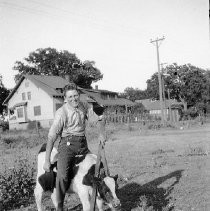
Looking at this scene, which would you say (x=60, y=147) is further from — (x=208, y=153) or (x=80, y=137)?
(x=208, y=153)

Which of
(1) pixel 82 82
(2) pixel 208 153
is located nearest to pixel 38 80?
(1) pixel 82 82

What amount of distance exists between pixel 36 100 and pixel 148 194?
154 ft

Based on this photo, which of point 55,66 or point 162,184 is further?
point 55,66

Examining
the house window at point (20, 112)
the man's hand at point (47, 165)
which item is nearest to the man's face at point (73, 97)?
the man's hand at point (47, 165)

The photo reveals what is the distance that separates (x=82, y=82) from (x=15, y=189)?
77.0 meters

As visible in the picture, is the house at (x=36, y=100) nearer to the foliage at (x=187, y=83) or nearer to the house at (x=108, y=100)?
the house at (x=108, y=100)

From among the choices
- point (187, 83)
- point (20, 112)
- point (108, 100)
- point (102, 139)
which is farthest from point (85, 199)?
point (187, 83)

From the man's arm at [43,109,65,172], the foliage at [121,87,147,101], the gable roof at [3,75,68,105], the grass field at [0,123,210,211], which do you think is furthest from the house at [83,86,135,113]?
the foliage at [121,87,147,101]

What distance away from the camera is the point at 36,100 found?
52.7 metres

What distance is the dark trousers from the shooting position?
213 inches

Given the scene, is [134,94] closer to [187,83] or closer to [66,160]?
[187,83]

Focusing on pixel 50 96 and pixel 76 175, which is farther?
pixel 50 96

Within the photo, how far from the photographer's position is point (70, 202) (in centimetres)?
702

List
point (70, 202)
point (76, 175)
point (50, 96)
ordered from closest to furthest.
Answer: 1. point (76, 175)
2. point (70, 202)
3. point (50, 96)
